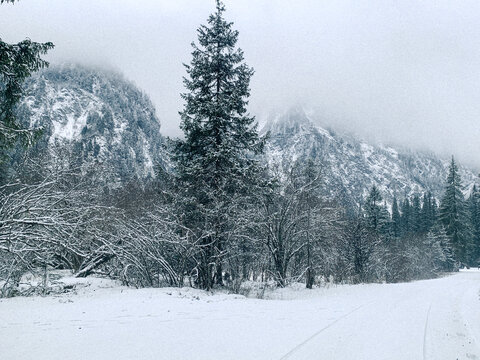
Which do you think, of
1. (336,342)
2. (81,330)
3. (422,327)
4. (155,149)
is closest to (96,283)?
(81,330)

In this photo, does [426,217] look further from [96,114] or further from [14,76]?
[96,114]

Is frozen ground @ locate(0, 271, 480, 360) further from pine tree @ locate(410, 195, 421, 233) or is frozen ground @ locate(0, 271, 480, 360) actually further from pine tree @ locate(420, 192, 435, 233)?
pine tree @ locate(410, 195, 421, 233)

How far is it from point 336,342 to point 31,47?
10.0 meters

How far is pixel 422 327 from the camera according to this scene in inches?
293

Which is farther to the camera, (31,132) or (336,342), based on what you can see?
(31,132)

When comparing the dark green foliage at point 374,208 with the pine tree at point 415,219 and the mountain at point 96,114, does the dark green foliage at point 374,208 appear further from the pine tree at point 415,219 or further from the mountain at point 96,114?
A: the mountain at point 96,114

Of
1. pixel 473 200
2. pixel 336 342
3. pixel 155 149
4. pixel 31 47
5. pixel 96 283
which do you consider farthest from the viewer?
pixel 155 149

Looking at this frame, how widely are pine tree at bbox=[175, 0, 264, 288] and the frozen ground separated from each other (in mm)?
5898

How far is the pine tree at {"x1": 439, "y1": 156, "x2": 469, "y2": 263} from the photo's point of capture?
177ft

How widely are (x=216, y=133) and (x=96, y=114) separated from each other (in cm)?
17369

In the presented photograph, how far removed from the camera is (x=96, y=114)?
171 metres

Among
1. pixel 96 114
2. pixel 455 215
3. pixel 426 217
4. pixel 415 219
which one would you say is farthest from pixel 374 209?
pixel 96 114

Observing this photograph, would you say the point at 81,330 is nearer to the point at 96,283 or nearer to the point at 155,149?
the point at 96,283

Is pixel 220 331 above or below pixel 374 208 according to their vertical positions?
below
